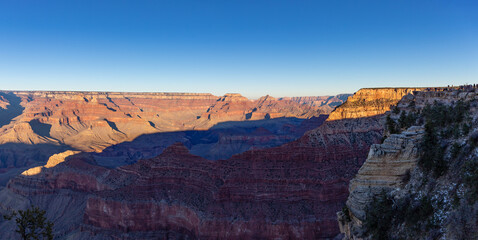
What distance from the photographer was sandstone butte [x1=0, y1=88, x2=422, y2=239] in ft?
157

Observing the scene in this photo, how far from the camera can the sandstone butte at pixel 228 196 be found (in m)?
47.7

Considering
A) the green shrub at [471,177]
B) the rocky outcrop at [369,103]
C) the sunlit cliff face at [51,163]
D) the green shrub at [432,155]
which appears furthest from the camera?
the sunlit cliff face at [51,163]

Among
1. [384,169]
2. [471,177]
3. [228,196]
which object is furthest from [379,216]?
[228,196]

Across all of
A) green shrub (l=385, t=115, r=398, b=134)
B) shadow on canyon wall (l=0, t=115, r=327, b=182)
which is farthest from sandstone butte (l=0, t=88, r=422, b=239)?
shadow on canyon wall (l=0, t=115, r=327, b=182)

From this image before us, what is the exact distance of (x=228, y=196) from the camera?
173ft

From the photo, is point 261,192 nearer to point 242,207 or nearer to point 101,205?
point 242,207

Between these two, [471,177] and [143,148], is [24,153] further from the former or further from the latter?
[471,177]

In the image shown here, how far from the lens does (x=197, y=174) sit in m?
58.5

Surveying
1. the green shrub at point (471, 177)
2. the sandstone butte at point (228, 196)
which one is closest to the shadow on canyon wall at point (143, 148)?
the sandstone butte at point (228, 196)

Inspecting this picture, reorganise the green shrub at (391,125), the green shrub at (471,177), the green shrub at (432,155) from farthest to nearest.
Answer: the green shrub at (391,125) < the green shrub at (432,155) < the green shrub at (471,177)

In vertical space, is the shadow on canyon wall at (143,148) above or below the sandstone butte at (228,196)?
below

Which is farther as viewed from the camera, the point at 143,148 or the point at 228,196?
the point at 143,148

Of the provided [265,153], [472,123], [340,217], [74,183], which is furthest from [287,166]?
[74,183]

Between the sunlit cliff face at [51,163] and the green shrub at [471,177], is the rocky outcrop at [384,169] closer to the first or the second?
the green shrub at [471,177]
